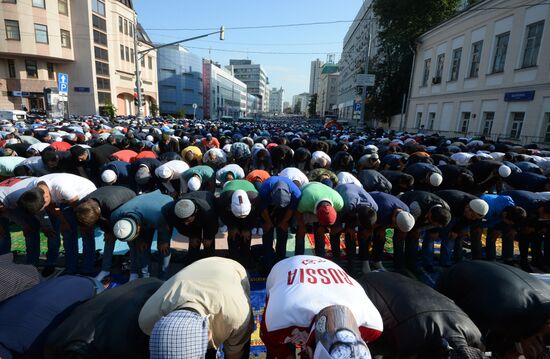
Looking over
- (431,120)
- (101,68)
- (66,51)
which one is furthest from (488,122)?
(66,51)

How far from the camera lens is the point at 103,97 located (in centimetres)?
3419

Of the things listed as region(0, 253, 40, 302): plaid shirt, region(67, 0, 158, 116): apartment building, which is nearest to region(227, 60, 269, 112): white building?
region(67, 0, 158, 116): apartment building

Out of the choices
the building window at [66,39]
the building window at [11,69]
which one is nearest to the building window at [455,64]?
the building window at [66,39]

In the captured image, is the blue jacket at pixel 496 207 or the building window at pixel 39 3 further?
the building window at pixel 39 3

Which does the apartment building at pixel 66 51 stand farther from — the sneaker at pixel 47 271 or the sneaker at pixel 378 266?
the sneaker at pixel 378 266

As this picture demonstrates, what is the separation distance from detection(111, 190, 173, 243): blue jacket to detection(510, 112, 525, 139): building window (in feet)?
58.3

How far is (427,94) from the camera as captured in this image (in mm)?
22953

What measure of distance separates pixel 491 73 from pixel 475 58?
2.40m

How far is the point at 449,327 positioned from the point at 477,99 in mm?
19972

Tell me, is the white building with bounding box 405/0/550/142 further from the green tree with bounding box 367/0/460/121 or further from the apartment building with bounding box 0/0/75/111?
the apartment building with bounding box 0/0/75/111

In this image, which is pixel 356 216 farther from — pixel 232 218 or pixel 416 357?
pixel 416 357

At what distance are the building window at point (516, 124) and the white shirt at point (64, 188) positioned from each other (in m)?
18.5

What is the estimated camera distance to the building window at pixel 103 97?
33312 mm

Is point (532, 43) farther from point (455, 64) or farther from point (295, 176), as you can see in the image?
point (295, 176)
